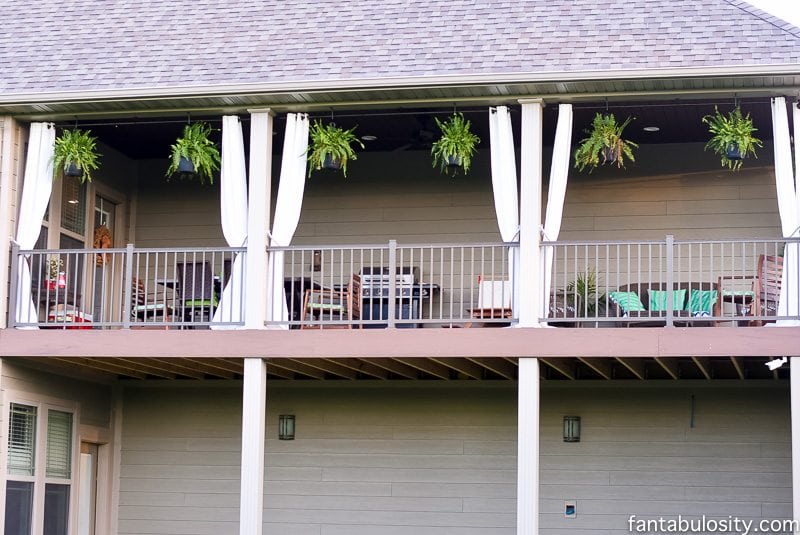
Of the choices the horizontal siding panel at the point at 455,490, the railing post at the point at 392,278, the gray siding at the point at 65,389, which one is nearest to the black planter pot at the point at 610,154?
the railing post at the point at 392,278

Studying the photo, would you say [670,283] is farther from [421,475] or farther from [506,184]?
[421,475]

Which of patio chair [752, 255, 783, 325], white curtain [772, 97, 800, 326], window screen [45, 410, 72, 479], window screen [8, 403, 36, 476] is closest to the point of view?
white curtain [772, 97, 800, 326]

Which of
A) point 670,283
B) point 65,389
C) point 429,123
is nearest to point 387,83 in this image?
point 429,123

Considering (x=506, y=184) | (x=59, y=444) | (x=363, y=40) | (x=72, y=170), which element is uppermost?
(x=363, y=40)

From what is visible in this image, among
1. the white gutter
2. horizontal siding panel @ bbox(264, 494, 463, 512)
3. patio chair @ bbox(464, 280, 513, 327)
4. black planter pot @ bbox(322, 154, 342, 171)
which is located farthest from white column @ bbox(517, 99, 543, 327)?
A: horizontal siding panel @ bbox(264, 494, 463, 512)

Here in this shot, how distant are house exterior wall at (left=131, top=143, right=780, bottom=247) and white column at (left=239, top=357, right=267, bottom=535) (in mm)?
2824

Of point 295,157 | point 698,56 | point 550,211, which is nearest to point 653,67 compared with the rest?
point 698,56

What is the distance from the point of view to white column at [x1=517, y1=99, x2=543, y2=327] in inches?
425

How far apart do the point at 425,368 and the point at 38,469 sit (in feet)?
12.8

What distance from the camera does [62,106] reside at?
11.6m

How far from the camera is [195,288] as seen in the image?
39.2ft

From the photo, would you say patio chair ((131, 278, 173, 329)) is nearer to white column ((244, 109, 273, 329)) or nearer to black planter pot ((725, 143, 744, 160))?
white column ((244, 109, 273, 329))

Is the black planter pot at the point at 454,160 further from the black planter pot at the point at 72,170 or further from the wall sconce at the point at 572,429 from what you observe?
the black planter pot at the point at 72,170

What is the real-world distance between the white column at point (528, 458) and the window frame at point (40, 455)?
15.5 ft
